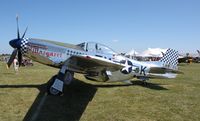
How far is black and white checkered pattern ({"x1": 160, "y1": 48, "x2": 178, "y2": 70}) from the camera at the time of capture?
1577 centimetres

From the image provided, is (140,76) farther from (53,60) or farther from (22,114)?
(22,114)

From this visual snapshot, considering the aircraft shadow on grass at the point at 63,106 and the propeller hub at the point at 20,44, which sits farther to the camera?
the propeller hub at the point at 20,44

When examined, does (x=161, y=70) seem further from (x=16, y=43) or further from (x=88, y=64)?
(x=16, y=43)

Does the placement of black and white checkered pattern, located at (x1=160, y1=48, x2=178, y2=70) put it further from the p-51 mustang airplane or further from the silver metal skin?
the p-51 mustang airplane

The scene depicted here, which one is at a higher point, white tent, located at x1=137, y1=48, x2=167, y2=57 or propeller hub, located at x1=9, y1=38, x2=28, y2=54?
white tent, located at x1=137, y1=48, x2=167, y2=57

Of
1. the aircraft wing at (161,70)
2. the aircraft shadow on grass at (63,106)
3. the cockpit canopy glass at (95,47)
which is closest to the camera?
the aircraft shadow on grass at (63,106)

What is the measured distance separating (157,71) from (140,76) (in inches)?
40.8

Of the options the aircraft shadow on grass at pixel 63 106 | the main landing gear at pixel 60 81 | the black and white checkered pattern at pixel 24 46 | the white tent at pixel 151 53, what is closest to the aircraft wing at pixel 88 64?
the main landing gear at pixel 60 81

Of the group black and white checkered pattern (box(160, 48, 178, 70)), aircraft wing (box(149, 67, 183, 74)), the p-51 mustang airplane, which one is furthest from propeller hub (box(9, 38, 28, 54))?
black and white checkered pattern (box(160, 48, 178, 70))

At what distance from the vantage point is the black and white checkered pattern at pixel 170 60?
621 inches

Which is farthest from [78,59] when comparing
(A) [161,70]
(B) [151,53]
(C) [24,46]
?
(B) [151,53]

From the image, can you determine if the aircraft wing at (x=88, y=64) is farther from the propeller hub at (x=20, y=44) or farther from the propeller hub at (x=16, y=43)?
the propeller hub at (x=16, y=43)

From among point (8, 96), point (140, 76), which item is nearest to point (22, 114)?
point (8, 96)

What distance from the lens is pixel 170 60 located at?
15.9 m
